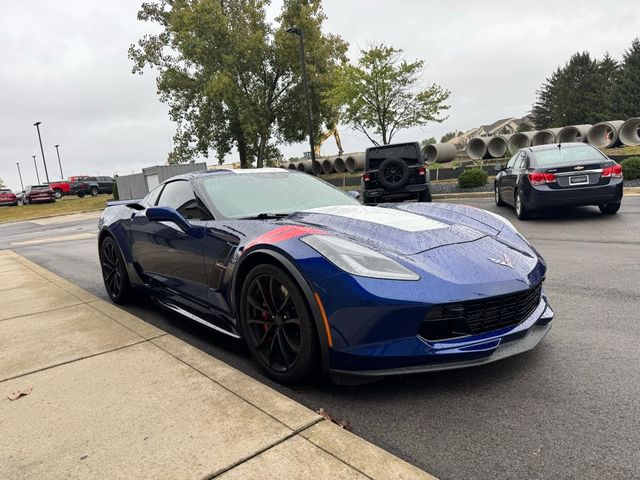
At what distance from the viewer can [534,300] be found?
293 centimetres

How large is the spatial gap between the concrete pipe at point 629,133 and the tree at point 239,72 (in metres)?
16.3

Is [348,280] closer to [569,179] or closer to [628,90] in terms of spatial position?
[569,179]

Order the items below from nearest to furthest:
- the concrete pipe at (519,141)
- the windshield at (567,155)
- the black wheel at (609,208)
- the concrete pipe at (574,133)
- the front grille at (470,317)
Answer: the front grille at (470,317)
the windshield at (567,155)
the black wheel at (609,208)
the concrete pipe at (574,133)
the concrete pipe at (519,141)

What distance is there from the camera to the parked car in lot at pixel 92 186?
4203cm

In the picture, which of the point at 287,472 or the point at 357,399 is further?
the point at 357,399

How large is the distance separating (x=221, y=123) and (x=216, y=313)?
31481 millimetres

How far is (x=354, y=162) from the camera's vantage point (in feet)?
98.9

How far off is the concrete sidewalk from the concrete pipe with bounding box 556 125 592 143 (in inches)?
Answer: 925

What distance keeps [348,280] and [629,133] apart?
21904 mm

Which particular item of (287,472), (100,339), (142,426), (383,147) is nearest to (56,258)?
(100,339)

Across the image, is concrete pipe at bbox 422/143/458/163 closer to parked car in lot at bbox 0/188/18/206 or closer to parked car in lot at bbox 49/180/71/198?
parked car in lot at bbox 0/188/18/206

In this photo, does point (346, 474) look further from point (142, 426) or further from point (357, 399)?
point (142, 426)

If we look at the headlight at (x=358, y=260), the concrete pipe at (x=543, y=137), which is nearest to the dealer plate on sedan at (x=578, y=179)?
the headlight at (x=358, y=260)

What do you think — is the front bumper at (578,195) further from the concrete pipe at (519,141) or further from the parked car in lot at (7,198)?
the parked car in lot at (7,198)
